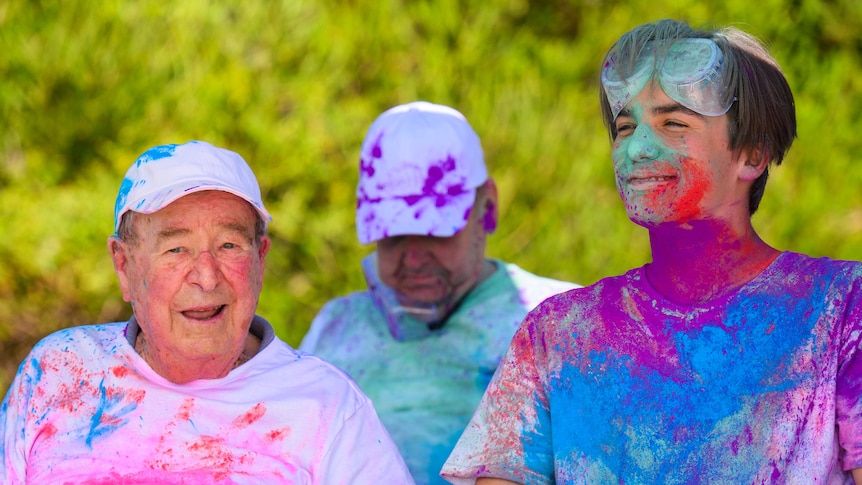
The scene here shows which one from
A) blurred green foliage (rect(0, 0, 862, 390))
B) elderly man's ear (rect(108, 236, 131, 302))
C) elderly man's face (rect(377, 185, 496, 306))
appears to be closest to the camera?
elderly man's ear (rect(108, 236, 131, 302))

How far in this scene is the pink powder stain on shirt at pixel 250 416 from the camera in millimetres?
2515

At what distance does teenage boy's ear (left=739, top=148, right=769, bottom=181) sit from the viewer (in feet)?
7.57

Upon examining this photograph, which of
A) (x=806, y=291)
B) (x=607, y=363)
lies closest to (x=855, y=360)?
(x=806, y=291)

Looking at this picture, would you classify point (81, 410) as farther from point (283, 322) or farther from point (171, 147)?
point (283, 322)

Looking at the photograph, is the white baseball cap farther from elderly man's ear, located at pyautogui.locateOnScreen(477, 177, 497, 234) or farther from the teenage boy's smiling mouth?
elderly man's ear, located at pyautogui.locateOnScreen(477, 177, 497, 234)

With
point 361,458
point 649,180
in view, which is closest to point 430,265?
point 361,458

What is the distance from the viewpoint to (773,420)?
2162mm

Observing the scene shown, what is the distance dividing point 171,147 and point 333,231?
3421 mm

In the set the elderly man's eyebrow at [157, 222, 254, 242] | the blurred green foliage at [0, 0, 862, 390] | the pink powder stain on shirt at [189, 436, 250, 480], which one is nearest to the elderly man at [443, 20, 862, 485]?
the pink powder stain on shirt at [189, 436, 250, 480]

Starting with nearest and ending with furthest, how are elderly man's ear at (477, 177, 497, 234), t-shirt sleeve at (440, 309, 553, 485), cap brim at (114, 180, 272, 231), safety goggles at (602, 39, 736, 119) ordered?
safety goggles at (602, 39, 736, 119)
t-shirt sleeve at (440, 309, 553, 485)
cap brim at (114, 180, 272, 231)
elderly man's ear at (477, 177, 497, 234)

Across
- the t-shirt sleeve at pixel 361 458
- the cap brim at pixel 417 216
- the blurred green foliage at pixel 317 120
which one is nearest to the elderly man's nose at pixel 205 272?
the t-shirt sleeve at pixel 361 458

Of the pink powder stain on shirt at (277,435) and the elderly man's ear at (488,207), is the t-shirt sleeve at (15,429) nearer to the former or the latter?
the pink powder stain on shirt at (277,435)

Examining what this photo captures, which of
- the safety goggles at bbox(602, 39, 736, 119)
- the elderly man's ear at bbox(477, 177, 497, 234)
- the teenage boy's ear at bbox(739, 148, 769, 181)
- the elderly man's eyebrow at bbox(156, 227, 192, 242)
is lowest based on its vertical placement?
the elderly man's ear at bbox(477, 177, 497, 234)

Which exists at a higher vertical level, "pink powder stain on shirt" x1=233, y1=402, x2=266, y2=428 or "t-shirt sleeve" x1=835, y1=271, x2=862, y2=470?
"t-shirt sleeve" x1=835, y1=271, x2=862, y2=470
